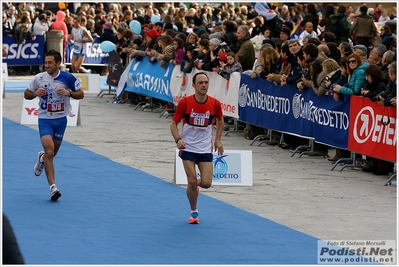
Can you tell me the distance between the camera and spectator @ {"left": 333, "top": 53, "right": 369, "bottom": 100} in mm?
15102

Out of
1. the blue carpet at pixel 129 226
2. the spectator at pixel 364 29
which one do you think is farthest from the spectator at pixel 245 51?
the blue carpet at pixel 129 226

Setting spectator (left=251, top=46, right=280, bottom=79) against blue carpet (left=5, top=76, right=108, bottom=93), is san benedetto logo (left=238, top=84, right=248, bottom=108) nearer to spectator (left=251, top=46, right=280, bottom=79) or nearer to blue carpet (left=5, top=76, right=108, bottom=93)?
spectator (left=251, top=46, right=280, bottom=79)

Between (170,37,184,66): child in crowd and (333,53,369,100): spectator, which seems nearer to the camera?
(333,53,369,100): spectator

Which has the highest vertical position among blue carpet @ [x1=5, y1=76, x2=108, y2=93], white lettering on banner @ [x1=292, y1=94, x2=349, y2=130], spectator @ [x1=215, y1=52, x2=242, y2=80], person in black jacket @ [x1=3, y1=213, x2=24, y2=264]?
person in black jacket @ [x1=3, y1=213, x2=24, y2=264]

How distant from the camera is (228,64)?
1938cm

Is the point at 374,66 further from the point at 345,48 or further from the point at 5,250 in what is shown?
the point at 5,250

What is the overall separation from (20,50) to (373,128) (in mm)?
20973

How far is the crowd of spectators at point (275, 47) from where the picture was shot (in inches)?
604

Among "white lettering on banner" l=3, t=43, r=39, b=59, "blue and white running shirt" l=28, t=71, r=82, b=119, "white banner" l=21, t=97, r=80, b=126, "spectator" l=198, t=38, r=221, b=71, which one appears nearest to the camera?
"blue and white running shirt" l=28, t=71, r=82, b=119

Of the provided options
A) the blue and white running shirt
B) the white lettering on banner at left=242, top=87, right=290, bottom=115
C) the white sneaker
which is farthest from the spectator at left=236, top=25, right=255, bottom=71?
the white sneaker

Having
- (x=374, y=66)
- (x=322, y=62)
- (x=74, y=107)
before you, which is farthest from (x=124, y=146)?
(x=374, y=66)

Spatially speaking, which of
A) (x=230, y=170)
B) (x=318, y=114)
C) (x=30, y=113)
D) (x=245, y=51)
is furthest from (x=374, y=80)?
(x=30, y=113)

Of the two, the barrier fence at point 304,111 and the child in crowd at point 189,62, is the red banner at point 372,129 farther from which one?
the child in crowd at point 189,62

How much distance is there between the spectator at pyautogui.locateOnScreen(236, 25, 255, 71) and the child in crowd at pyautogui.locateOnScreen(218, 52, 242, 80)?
55cm
